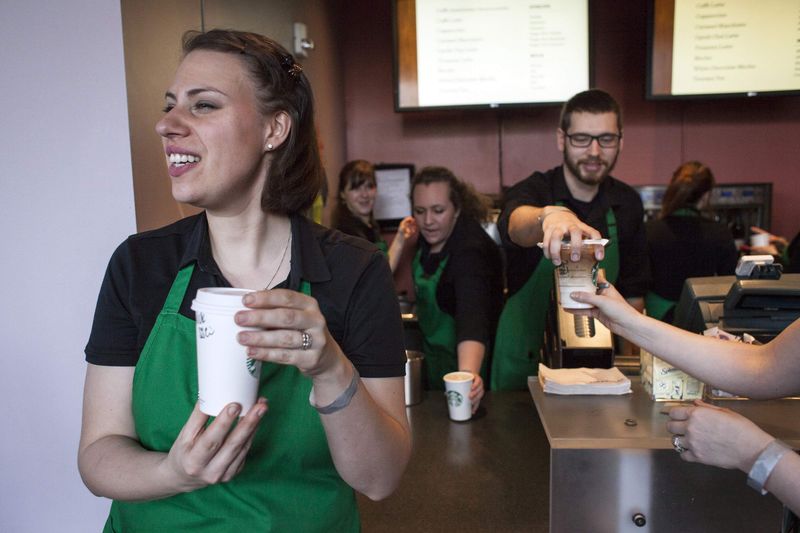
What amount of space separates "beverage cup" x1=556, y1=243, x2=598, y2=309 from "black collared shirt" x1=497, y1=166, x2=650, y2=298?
0.90 meters

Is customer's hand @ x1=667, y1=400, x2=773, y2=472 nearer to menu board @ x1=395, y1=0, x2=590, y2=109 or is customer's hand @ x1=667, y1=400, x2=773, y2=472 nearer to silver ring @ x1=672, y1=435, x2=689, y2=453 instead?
silver ring @ x1=672, y1=435, x2=689, y2=453

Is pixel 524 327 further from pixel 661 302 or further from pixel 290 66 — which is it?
pixel 290 66

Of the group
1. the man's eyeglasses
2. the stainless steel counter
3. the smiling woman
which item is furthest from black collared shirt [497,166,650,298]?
the smiling woman

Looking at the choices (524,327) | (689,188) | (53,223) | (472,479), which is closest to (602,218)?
(524,327)

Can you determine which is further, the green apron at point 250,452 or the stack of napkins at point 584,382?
the stack of napkins at point 584,382

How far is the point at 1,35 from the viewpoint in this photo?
63.5 inches

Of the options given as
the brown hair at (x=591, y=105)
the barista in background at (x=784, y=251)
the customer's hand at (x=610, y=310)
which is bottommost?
the barista in background at (x=784, y=251)

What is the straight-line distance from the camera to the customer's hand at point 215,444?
91cm

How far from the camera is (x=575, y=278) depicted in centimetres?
146

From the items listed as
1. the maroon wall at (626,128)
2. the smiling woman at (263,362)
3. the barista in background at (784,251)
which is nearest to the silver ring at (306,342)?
the smiling woman at (263,362)

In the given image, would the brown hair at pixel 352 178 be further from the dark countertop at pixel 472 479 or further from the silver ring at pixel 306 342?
the silver ring at pixel 306 342

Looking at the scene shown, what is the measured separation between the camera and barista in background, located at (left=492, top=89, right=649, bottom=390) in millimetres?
2354

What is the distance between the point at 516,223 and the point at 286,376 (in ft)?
3.65

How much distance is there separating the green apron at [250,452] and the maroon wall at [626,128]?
11.3 feet
